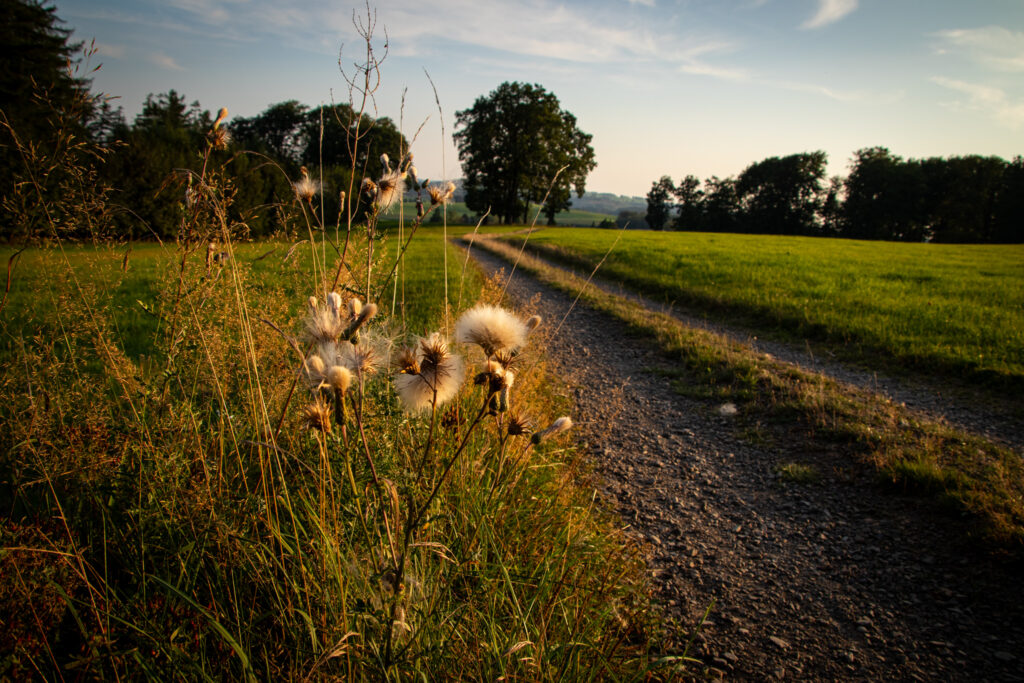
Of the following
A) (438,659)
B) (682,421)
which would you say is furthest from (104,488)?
(682,421)

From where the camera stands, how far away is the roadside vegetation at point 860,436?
354 centimetres

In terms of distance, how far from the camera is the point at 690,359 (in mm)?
7445

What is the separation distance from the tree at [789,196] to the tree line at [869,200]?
0.18m

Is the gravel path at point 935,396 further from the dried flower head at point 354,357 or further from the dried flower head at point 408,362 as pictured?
the dried flower head at point 354,357

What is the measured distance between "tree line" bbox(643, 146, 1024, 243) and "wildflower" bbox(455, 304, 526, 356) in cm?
5893

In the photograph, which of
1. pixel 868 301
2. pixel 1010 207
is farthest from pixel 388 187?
pixel 1010 207

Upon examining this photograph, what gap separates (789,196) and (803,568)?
320 feet

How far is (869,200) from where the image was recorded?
73.9m

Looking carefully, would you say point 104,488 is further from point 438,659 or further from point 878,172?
point 878,172

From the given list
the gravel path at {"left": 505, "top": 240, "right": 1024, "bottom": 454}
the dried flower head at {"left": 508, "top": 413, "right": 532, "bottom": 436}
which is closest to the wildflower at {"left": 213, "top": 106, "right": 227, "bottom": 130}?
the dried flower head at {"left": 508, "top": 413, "right": 532, "bottom": 436}

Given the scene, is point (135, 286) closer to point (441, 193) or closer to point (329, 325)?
point (441, 193)

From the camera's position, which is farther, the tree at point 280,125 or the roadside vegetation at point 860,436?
the tree at point 280,125

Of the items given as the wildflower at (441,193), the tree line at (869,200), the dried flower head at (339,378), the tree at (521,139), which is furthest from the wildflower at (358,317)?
the tree line at (869,200)

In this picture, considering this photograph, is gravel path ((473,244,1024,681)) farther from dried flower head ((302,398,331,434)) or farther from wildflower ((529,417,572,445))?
dried flower head ((302,398,331,434))
